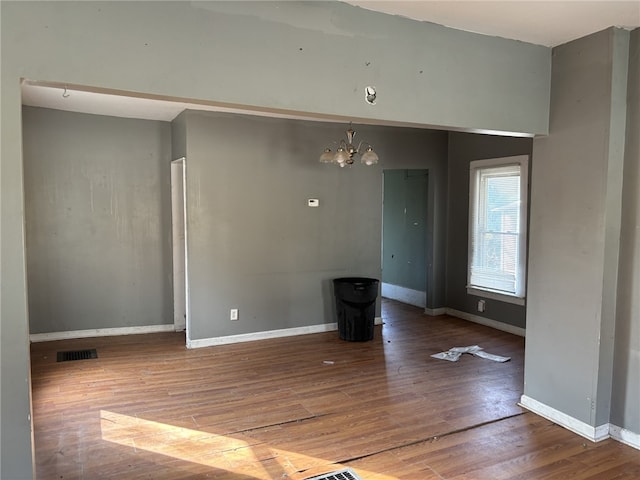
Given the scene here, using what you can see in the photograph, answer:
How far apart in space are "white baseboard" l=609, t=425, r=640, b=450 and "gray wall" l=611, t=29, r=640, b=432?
3 cm

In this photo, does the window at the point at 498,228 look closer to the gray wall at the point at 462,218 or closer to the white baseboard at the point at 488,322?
the gray wall at the point at 462,218

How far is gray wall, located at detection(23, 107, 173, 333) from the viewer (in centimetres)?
514

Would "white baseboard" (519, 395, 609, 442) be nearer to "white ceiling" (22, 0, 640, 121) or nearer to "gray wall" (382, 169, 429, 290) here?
"white ceiling" (22, 0, 640, 121)

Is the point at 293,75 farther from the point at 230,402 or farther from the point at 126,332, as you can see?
the point at 126,332

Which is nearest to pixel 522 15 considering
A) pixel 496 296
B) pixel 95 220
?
pixel 496 296

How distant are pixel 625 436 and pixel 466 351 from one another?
1.94 meters

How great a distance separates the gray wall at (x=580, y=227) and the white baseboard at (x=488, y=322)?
7.30 ft

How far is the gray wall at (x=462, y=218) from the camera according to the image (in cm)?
585

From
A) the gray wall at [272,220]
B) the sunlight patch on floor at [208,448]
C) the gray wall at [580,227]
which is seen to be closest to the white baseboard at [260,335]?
the gray wall at [272,220]

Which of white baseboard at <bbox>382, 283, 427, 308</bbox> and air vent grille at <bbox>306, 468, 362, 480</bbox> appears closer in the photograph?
air vent grille at <bbox>306, 468, 362, 480</bbox>

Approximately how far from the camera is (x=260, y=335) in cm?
536

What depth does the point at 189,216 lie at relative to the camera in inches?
194

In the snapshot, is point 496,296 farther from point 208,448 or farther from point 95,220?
point 95,220

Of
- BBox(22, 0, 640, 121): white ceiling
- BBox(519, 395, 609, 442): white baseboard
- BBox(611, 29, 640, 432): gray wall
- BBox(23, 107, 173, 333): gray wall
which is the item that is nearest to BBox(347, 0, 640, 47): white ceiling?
BBox(22, 0, 640, 121): white ceiling
